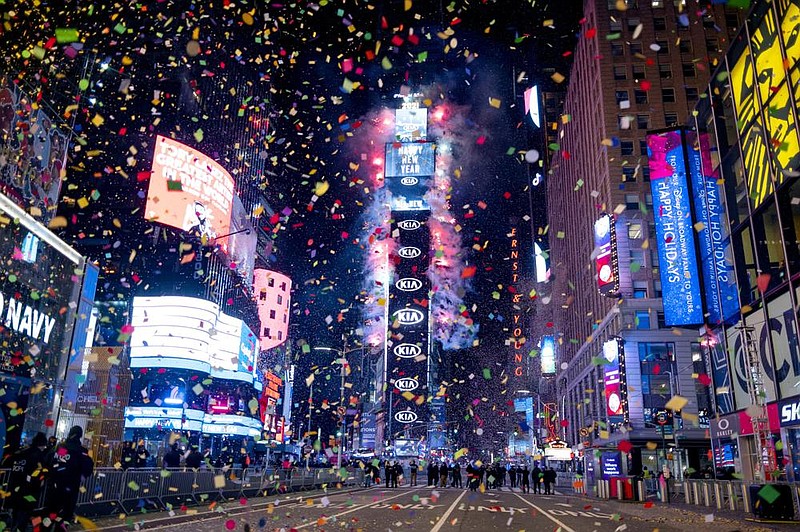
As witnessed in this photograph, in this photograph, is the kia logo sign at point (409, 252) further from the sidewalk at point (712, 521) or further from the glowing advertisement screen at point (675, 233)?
the sidewalk at point (712, 521)

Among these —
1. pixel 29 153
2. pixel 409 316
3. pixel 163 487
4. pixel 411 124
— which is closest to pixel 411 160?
pixel 411 124

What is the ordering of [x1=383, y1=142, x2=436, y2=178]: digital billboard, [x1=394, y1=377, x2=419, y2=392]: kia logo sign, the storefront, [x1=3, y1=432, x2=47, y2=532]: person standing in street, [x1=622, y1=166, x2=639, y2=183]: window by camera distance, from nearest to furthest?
[x1=3, y1=432, x2=47, y2=532]: person standing in street, the storefront, [x1=622, y1=166, x2=639, y2=183]: window, [x1=394, y1=377, x2=419, y2=392]: kia logo sign, [x1=383, y1=142, x2=436, y2=178]: digital billboard

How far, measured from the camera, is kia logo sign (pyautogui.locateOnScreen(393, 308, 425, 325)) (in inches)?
3334

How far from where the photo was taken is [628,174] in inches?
2221

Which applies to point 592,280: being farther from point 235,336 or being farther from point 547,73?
point 547,73

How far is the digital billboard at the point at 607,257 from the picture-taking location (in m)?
49.9

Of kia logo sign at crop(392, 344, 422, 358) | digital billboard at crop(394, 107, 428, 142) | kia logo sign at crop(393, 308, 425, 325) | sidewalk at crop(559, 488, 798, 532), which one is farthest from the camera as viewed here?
digital billboard at crop(394, 107, 428, 142)

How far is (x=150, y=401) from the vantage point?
50969 mm

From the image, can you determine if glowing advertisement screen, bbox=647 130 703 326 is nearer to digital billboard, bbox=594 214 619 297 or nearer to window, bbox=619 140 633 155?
digital billboard, bbox=594 214 619 297

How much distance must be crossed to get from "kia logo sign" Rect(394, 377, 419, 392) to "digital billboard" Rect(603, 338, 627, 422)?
108ft

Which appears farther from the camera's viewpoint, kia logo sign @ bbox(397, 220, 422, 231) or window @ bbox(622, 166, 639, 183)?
kia logo sign @ bbox(397, 220, 422, 231)

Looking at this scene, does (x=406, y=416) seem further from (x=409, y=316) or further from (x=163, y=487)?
(x=163, y=487)

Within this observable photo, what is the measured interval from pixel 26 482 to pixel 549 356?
312 feet

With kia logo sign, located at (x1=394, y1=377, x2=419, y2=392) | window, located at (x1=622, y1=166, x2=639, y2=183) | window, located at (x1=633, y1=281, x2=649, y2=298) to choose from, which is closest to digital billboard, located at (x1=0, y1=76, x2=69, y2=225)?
window, located at (x1=633, y1=281, x2=649, y2=298)
